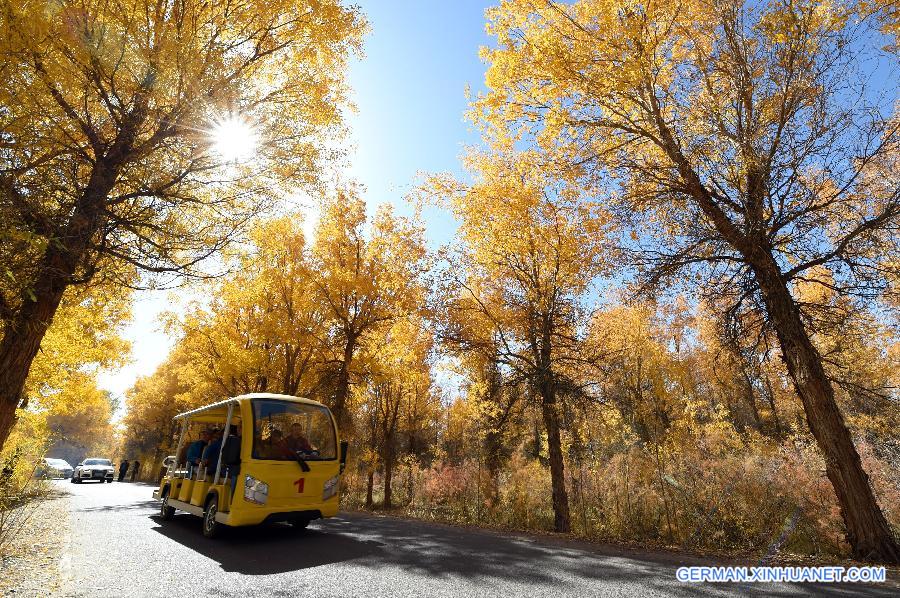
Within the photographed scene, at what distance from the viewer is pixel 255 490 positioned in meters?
6.03

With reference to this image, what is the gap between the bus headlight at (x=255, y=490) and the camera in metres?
5.98

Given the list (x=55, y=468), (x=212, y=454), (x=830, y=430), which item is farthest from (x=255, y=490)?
(x=55, y=468)

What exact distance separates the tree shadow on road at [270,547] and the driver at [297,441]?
131 cm

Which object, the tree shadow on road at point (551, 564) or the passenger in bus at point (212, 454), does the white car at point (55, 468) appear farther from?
the tree shadow on road at point (551, 564)

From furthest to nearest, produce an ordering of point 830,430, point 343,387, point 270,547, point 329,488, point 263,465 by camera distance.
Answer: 1. point 343,387
2. point 329,488
3. point 263,465
4. point 830,430
5. point 270,547

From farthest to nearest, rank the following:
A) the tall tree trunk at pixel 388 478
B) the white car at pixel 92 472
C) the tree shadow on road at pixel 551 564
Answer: the white car at pixel 92 472 → the tall tree trunk at pixel 388 478 → the tree shadow on road at pixel 551 564

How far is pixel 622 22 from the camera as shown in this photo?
21.6 feet

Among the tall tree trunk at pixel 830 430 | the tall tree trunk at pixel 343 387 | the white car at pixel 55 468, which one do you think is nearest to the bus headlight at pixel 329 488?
the tall tree trunk at pixel 343 387

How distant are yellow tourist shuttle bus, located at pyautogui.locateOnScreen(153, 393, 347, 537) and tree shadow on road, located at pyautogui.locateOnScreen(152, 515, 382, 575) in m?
0.30

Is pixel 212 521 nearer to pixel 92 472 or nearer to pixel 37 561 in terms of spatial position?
pixel 37 561

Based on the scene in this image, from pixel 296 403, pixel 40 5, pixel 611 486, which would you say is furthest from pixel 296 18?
pixel 611 486

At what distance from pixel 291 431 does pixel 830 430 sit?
26.8ft

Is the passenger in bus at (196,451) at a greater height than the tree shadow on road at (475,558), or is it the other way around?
the passenger in bus at (196,451)

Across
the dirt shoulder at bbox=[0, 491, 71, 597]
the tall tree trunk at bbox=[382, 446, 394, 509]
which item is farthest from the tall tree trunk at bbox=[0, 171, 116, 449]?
the tall tree trunk at bbox=[382, 446, 394, 509]
